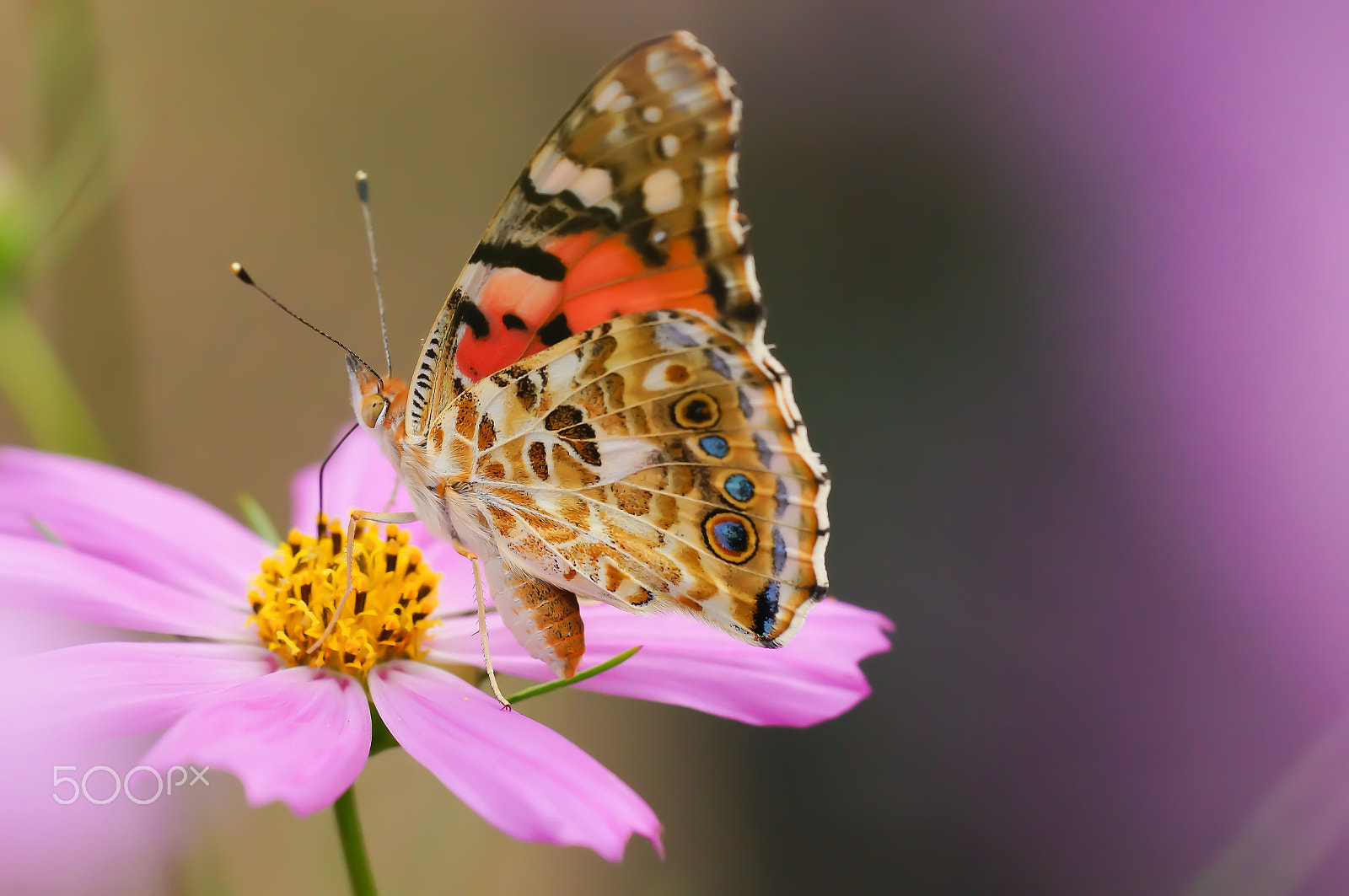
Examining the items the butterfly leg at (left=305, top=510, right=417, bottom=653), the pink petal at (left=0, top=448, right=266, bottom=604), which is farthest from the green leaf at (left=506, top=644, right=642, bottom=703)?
the pink petal at (left=0, top=448, right=266, bottom=604)

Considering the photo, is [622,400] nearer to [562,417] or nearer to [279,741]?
[562,417]

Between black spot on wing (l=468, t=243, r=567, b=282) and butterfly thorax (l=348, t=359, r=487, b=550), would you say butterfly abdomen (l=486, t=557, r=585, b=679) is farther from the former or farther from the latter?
black spot on wing (l=468, t=243, r=567, b=282)

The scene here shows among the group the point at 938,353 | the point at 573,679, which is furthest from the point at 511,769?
the point at 938,353

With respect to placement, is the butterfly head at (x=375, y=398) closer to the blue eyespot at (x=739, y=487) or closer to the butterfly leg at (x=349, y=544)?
the butterfly leg at (x=349, y=544)

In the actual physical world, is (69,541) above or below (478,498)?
below

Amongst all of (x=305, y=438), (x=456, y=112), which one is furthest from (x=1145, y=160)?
(x=305, y=438)

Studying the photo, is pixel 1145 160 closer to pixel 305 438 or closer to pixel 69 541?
pixel 69 541
